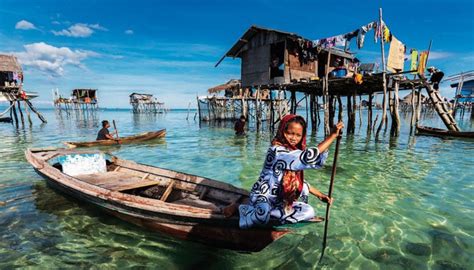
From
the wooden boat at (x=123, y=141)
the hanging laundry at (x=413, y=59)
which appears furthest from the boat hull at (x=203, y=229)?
the hanging laundry at (x=413, y=59)

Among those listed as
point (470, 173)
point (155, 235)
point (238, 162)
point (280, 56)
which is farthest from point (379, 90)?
point (155, 235)

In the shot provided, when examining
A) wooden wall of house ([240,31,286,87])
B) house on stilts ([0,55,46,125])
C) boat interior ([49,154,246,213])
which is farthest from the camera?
house on stilts ([0,55,46,125])

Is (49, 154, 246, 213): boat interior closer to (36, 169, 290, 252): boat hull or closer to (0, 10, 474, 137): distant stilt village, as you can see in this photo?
(36, 169, 290, 252): boat hull

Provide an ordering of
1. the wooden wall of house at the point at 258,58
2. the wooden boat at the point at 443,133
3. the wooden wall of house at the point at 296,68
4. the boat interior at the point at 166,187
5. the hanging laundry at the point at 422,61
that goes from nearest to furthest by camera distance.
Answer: the boat interior at the point at 166,187, the hanging laundry at the point at 422,61, the wooden boat at the point at 443,133, the wooden wall of house at the point at 296,68, the wooden wall of house at the point at 258,58

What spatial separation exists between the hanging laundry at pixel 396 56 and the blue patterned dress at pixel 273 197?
44.6 ft

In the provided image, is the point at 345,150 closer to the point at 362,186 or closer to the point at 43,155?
the point at 362,186

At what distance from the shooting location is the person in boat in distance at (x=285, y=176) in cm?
286

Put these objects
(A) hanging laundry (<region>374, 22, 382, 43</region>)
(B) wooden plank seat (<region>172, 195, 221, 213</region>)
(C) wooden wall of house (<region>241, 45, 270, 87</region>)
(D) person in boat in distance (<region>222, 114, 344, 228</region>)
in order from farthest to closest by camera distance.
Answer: (C) wooden wall of house (<region>241, 45, 270, 87</region>), (A) hanging laundry (<region>374, 22, 382, 43</region>), (B) wooden plank seat (<region>172, 195, 221, 213</region>), (D) person in boat in distance (<region>222, 114, 344, 228</region>)

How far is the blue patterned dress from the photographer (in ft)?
9.65

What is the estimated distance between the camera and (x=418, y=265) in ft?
12.8

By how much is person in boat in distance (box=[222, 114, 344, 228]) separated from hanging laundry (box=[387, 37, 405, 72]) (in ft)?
44.3

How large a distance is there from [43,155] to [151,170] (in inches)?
165

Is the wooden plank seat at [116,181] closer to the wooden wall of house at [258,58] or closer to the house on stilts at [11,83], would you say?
the wooden wall of house at [258,58]

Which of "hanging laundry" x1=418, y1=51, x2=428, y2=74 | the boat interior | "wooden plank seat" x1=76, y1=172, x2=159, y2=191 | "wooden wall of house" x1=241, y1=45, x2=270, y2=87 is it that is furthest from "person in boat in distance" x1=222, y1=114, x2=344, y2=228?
"wooden wall of house" x1=241, y1=45, x2=270, y2=87
